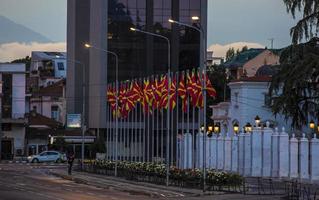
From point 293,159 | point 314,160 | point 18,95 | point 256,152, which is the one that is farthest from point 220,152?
point 18,95

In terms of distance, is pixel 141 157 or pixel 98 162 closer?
pixel 98 162

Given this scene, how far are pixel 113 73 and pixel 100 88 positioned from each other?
289 centimetres

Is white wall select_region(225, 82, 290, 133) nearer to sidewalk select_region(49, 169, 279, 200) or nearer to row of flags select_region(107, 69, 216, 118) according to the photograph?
row of flags select_region(107, 69, 216, 118)

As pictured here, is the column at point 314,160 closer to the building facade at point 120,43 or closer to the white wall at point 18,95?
the building facade at point 120,43

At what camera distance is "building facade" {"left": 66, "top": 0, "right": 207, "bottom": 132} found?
110m

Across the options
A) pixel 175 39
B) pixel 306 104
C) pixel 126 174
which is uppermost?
pixel 175 39

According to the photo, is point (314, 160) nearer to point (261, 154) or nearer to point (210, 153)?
point (261, 154)

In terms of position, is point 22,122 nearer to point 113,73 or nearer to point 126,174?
point 113,73

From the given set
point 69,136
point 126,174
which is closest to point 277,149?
point 126,174

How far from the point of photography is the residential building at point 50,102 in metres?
129

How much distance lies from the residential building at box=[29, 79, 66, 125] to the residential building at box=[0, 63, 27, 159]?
A: 55.7 ft

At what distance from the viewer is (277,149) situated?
51312 mm

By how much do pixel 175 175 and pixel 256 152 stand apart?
26.4 feet

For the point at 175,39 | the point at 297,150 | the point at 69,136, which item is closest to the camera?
the point at 297,150
